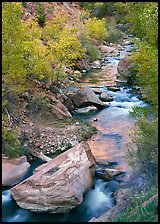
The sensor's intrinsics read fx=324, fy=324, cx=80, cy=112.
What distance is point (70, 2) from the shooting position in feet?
187

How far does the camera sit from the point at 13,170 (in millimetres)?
14344

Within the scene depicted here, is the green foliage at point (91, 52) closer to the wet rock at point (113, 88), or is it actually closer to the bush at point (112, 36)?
the wet rock at point (113, 88)

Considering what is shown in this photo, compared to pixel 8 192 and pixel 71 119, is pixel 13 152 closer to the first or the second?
pixel 8 192

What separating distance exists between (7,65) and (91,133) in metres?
6.19

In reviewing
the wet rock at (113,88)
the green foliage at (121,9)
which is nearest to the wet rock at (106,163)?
the wet rock at (113,88)

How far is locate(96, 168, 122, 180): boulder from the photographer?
46.8 ft

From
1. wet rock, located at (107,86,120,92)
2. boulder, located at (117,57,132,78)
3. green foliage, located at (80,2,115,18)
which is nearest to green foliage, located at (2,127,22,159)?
wet rock, located at (107,86,120,92)

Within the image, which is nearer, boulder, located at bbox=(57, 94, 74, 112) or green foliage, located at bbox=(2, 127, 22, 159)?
green foliage, located at bbox=(2, 127, 22, 159)

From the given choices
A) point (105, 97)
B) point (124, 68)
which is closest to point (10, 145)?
point (105, 97)

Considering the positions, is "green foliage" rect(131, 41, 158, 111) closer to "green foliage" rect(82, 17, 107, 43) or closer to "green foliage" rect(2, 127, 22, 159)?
"green foliage" rect(2, 127, 22, 159)

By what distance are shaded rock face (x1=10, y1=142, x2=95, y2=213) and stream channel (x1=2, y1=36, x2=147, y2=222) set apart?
29 centimetres

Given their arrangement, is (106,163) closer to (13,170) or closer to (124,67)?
(13,170)

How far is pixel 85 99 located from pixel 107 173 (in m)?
9.33

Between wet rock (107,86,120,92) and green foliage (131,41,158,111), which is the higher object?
green foliage (131,41,158,111)
